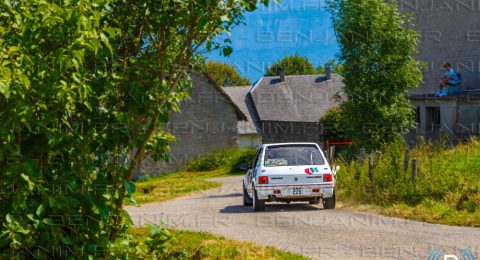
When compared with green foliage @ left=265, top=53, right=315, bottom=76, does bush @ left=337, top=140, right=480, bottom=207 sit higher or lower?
lower

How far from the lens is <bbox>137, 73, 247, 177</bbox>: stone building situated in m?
60.2

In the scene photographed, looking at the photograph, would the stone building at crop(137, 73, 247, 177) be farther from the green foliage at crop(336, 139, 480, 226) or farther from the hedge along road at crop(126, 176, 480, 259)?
the hedge along road at crop(126, 176, 480, 259)

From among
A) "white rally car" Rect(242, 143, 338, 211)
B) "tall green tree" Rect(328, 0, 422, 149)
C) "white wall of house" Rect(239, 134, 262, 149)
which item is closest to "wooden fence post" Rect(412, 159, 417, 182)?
"white rally car" Rect(242, 143, 338, 211)

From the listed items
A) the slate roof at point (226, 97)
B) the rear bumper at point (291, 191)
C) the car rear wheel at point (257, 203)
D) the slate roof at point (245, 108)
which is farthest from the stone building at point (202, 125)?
the rear bumper at point (291, 191)

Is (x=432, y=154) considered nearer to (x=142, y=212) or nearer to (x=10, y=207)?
(x=142, y=212)

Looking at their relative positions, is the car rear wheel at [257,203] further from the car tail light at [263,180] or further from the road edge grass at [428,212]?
the road edge grass at [428,212]

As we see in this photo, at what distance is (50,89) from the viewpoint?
7.50 meters

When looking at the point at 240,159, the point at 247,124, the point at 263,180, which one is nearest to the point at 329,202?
the point at 263,180

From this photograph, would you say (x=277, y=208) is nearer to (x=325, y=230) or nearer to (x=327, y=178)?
(x=327, y=178)

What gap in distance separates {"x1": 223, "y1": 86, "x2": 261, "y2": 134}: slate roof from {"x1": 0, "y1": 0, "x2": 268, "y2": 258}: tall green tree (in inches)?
2537

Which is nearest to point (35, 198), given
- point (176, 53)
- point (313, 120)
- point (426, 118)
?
→ point (176, 53)

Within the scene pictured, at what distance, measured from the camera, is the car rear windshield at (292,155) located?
19.2m

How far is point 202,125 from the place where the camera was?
201ft

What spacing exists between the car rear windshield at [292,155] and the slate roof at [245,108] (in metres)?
53.6
